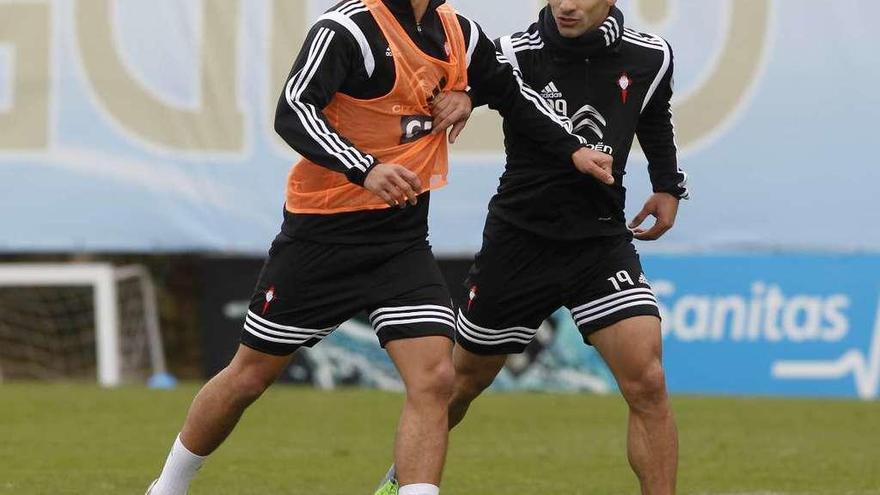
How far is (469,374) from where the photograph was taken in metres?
7.69

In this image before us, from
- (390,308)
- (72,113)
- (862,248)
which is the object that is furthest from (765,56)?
(390,308)

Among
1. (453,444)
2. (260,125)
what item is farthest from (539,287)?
(260,125)

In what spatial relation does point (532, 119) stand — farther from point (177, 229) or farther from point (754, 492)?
point (177, 229)

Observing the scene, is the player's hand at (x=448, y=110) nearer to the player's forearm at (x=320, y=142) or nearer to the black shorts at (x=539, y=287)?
the player's forearm at (x=320, y=142)

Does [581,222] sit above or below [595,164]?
below

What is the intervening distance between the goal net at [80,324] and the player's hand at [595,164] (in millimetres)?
8222

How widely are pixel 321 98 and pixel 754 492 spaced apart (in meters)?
3.40

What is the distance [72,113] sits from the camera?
46.9 ft

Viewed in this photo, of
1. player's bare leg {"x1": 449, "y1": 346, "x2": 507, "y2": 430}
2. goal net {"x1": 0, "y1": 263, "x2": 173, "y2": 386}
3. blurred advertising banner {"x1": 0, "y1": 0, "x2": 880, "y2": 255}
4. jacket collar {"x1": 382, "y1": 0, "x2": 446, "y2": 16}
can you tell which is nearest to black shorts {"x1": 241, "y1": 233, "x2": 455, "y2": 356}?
jacket collar {"x1": 382, "y1": 0, "x2": 446, "y2": 16}

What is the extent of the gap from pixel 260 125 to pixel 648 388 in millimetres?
7788

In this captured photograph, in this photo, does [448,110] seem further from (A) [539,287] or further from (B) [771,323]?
(B) [771,323]

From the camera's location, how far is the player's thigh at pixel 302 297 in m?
6.69

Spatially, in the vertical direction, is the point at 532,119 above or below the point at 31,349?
above

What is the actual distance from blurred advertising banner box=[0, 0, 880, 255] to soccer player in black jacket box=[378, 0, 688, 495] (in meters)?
6.28
